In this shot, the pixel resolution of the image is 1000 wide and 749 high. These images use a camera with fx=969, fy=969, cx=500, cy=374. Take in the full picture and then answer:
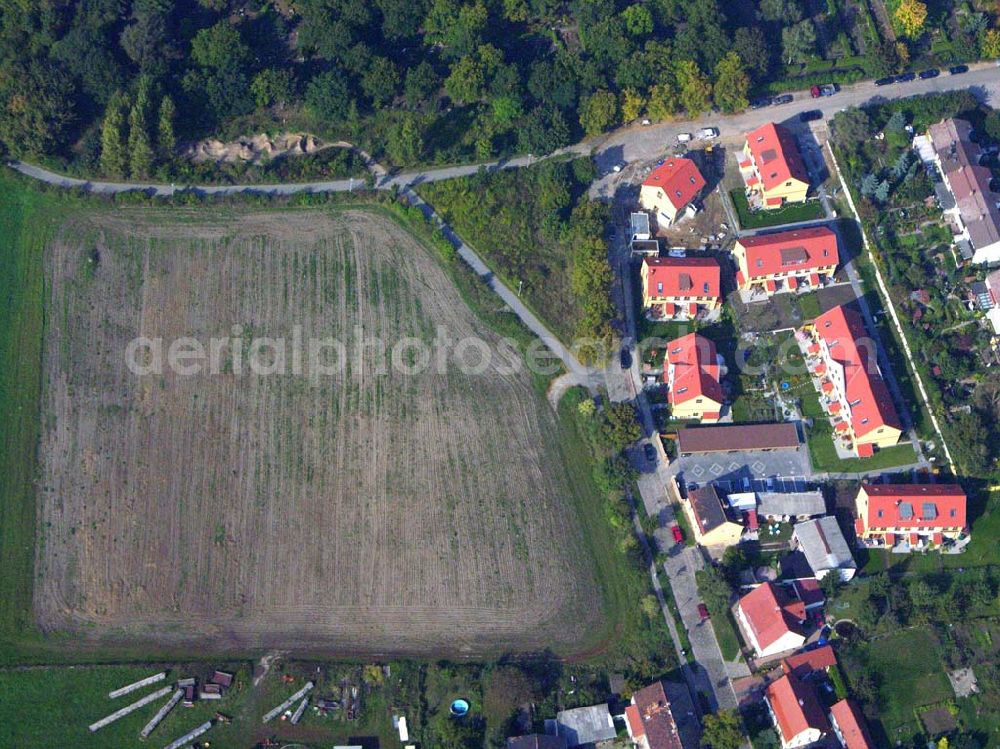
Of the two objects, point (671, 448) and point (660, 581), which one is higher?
point (671, 448)

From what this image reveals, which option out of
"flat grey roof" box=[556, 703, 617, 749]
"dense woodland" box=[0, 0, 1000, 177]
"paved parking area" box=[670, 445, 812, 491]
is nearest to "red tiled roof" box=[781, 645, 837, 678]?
"paved parking area" box=[670, 445, 812, 491]

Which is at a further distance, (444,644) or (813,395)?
(813,395)

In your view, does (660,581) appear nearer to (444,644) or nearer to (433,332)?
(444,644)

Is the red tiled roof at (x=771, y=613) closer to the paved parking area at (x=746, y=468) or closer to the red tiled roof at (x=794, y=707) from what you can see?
the red tiled roof at (x=794, y=707)

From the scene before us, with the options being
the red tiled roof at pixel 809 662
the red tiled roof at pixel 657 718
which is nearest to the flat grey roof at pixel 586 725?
the red tiled roof at pixel 657 718

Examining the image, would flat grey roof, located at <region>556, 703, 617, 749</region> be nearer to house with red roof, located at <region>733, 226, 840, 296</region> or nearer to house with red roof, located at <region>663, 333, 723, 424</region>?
house with red roof, located at <region>663, 333, 723, 424</region>

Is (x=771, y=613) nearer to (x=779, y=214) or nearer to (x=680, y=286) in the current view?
(x=680, y=286)

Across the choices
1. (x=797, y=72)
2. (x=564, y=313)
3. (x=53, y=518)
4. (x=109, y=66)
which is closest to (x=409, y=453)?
(x=564, y=313)
